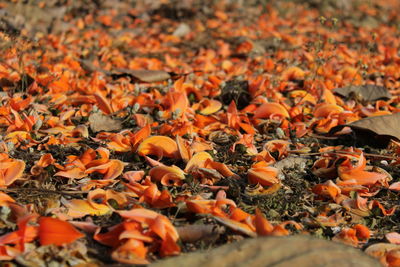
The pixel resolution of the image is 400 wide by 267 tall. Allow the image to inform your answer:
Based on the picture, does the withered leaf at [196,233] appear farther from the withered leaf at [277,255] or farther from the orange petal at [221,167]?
the orange petal at [221,167]

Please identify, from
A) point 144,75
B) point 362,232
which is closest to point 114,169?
point 362,232

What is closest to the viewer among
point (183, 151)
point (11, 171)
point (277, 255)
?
point (277, 255)

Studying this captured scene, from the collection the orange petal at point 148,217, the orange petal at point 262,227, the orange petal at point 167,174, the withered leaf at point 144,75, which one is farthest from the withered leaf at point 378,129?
the withered leaf at point 144,75

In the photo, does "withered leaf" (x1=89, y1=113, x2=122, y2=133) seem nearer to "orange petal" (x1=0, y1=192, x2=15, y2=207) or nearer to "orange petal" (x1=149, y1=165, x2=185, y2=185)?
"orange petal" (x1=149, y1=165, x2=185, y2=185)

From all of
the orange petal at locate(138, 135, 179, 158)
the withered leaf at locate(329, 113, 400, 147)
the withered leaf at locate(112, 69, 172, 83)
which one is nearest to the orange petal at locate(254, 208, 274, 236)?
the orange petal at locate(138, 135, 179, 158)

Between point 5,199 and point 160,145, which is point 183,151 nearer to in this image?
point 160,145

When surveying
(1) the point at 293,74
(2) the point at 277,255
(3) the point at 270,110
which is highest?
(2) the point at 277,255

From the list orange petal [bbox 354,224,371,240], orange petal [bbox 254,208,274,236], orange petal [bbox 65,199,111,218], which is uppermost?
orange petal [bbox 254,208,274,236]
